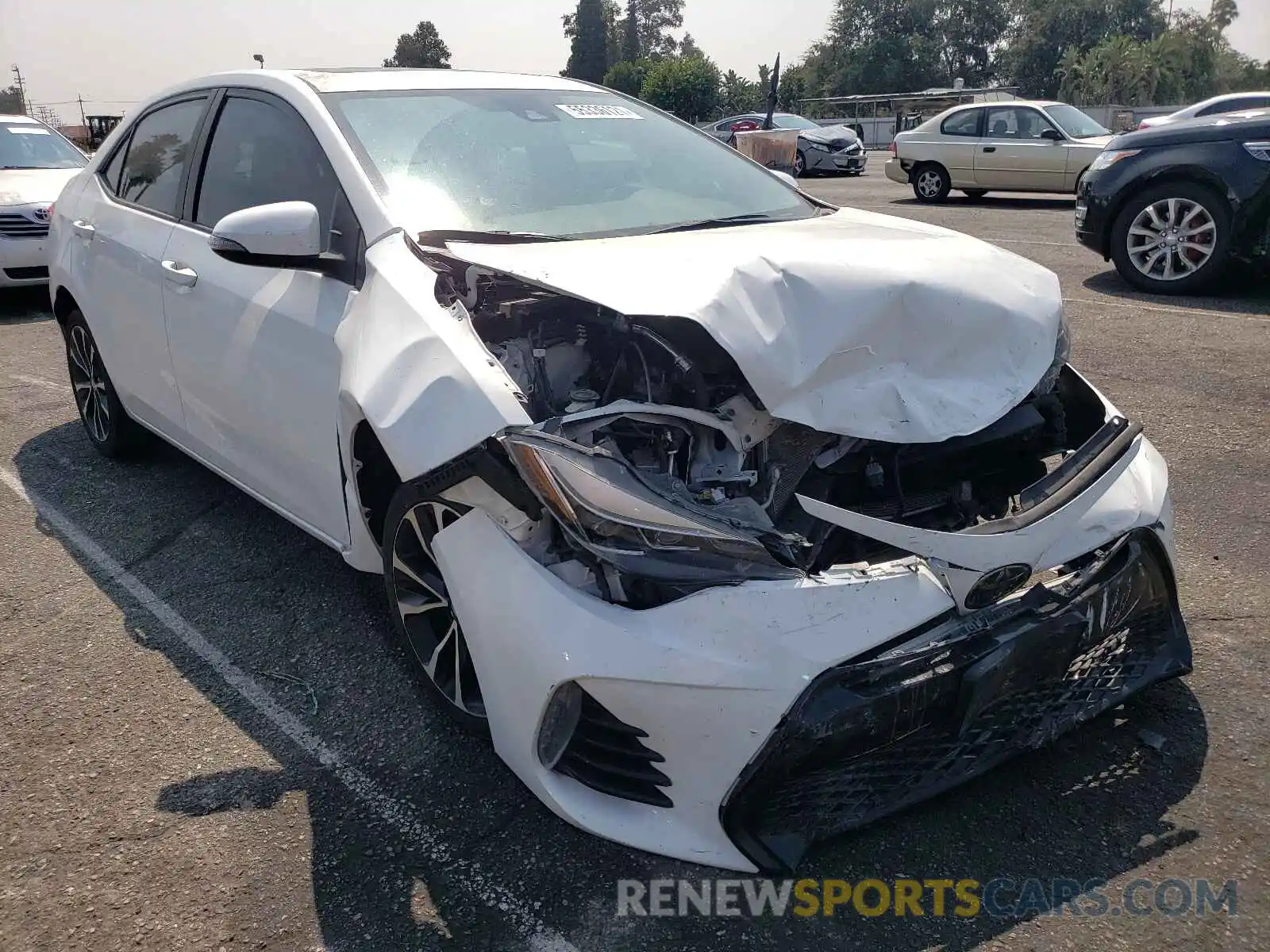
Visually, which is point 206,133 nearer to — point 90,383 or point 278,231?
point 278,231

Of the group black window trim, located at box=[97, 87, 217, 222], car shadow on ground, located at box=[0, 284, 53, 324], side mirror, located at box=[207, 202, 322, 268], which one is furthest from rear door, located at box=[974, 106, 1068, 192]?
side mirror, located at box=[207, 202, 322, 268]

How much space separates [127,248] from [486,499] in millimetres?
2675

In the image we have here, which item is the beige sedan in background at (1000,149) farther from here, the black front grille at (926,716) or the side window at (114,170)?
the black front grille at (926,716)

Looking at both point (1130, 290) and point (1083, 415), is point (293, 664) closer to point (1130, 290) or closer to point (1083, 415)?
point (1083, 415)

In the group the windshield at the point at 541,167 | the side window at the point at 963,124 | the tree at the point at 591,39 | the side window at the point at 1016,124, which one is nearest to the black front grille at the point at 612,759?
the windshield at the point at 541,167

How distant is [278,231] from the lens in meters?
2.78

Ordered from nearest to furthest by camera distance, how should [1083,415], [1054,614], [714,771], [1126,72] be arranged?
[714,771] → [1054,614] → [1083,415] → [1126,72]

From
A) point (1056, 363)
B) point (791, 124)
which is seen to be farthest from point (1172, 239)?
point (791, 124)

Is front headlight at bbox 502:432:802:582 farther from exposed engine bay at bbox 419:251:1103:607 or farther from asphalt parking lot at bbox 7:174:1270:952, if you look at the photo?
asphalt parking lot at bbox 7:174:1270:952

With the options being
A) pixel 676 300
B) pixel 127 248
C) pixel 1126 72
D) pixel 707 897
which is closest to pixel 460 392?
pixel 676 300

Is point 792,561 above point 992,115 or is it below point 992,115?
below

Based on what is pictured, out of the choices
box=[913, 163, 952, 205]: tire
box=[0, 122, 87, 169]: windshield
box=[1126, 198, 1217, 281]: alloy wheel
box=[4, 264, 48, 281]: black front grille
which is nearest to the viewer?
box=[1126, 198, 1217, 281]: alloy wheel

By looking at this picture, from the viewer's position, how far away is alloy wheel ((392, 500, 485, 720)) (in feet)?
8.25

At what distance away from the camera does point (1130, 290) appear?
777 centimetres
